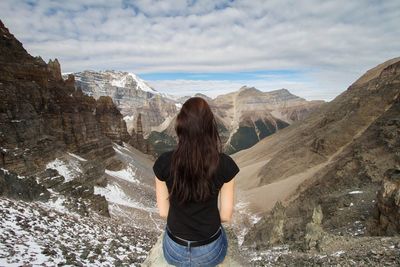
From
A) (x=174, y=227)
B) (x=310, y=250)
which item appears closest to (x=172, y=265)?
(x=174, y=227)

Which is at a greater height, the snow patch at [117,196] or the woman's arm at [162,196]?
the woman's arm at [162,196]

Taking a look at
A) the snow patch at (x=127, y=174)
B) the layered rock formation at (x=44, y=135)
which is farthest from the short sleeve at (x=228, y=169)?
the snow patch at (x=127, y=174)

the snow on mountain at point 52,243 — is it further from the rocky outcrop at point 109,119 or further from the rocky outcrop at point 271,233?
the rocky outcrop at point 109,119

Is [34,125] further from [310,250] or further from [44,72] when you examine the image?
[310,250]

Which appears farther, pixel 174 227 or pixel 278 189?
pixel 278 189

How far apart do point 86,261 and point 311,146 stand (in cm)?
6516

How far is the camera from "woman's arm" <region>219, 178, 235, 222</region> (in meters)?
4.56

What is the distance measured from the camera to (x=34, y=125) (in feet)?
117

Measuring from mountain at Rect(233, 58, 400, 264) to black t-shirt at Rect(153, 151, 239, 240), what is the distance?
440 inches

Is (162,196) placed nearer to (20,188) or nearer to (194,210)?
(194,210)

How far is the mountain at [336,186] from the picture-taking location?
19306mm

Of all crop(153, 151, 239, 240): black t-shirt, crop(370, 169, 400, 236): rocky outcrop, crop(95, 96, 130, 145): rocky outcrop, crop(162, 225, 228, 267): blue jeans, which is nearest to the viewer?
crop(153, 151, 239, 240): black t-shirt

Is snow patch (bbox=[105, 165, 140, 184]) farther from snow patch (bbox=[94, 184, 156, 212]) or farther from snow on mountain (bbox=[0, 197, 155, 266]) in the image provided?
snow on mountain (bbox=[0, 197, 155, 266])

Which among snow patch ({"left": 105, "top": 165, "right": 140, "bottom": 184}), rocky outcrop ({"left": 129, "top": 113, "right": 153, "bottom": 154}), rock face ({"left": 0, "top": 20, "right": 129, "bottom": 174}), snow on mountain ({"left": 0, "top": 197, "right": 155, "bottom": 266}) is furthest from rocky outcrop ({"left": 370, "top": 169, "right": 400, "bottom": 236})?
rocky outcrop ({"left": 129, "top": 113, "right": 153, "bottom": 154})
